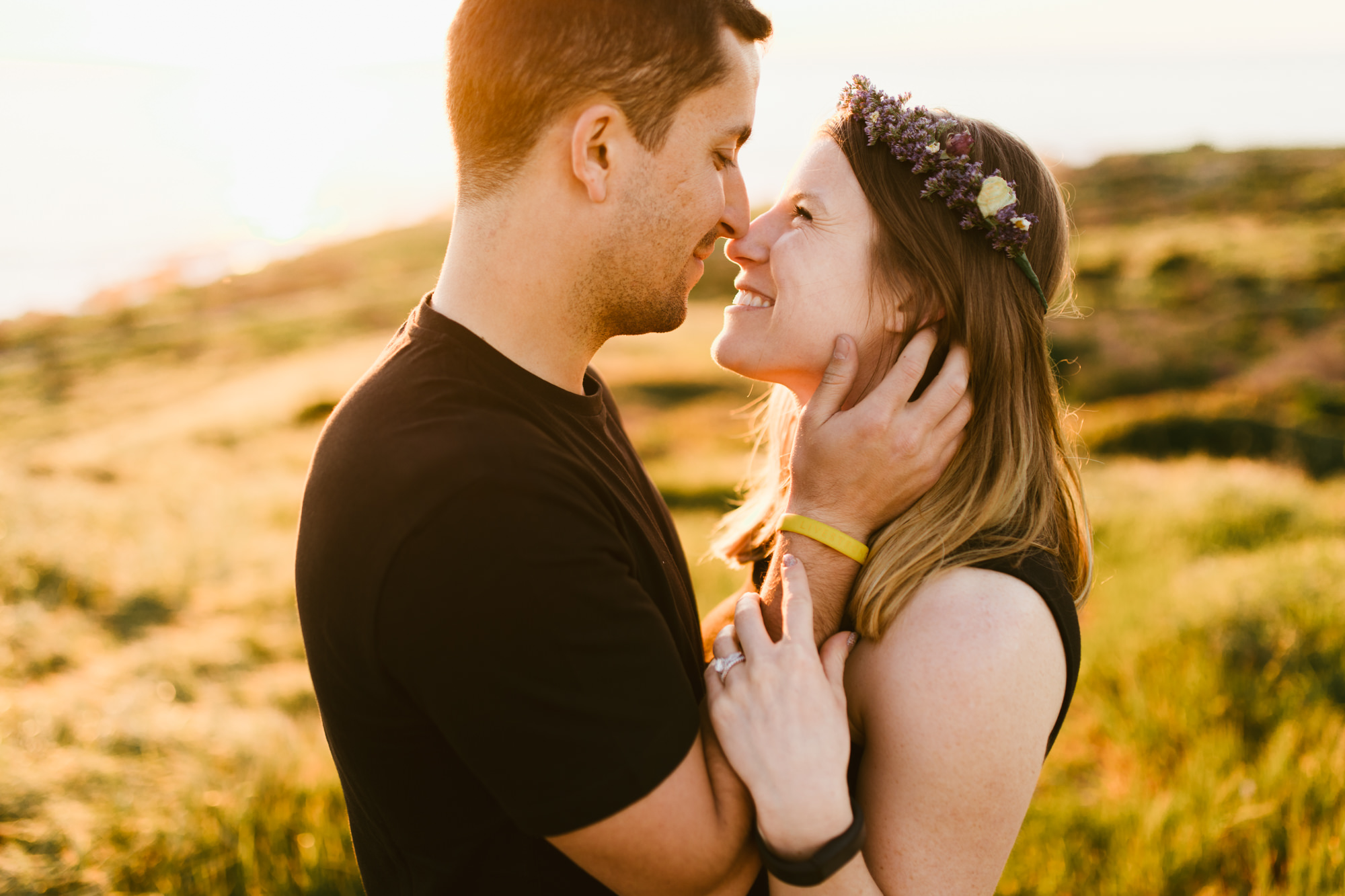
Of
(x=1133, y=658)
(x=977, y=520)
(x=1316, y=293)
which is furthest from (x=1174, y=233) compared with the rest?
(x=977, y=520)

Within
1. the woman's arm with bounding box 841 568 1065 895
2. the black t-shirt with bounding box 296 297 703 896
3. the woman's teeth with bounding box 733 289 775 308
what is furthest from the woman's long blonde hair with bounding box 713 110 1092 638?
the black t-shirt with bounding box 296 297 703 896

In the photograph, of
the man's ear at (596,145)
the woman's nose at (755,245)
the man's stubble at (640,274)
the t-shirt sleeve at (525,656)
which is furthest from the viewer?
the woman's nose at (755,245)

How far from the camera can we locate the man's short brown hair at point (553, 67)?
81.5 inches

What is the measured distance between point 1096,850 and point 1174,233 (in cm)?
6168

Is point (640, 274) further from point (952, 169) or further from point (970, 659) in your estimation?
point (970, 659)

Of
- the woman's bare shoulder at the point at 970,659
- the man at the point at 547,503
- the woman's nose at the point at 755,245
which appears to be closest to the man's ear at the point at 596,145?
the man at the point at 547,503

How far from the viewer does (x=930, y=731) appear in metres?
1.97

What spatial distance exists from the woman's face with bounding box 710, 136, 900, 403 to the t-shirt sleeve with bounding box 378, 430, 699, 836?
134 cm

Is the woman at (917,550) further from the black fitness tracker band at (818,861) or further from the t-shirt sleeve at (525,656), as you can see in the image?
the t-shirt sleeve at (525,656)

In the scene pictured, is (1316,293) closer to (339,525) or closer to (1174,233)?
(1174,233)

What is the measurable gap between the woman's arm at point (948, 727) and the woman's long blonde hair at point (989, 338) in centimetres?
30

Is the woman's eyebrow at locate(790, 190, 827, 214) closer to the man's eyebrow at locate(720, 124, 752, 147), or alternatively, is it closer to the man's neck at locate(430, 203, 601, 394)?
the man's eyebrow at locate(720, 124, 752, 147)

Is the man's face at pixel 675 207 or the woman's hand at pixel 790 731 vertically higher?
the man's face at pixel 675 207

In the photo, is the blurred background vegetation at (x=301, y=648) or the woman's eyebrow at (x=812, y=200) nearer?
the woman's eyebrow at (x=812, y=200)
